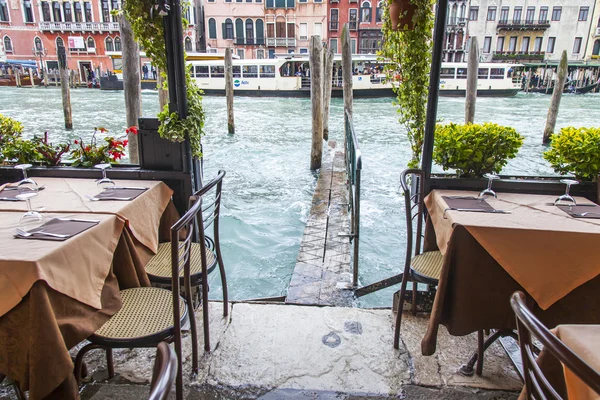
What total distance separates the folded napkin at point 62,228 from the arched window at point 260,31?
114ft

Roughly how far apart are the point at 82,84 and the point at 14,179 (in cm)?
3431

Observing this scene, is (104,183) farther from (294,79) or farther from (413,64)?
(294,79)

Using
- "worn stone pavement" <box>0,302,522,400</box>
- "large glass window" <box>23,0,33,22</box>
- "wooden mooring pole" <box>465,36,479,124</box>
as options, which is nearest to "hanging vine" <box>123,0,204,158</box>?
"worn stone pavement" <box>0,302,522,400</box>

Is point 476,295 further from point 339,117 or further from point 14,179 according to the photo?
point 339,117

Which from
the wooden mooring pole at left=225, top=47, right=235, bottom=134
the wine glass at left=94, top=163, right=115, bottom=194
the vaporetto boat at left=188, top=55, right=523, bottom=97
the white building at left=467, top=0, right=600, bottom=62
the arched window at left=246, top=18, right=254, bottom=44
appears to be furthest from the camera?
the arched window at left=246, top=18, right=254, bottom=44

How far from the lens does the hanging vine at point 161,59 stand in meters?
2.62

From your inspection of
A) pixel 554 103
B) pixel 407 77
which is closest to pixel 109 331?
pixel 407 77

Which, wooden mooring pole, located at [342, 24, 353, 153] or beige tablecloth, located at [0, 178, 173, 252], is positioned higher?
wooden mooring pole, located at [342, 24, 353, 153]

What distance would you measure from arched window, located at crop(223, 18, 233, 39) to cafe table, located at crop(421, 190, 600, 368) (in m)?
35.2

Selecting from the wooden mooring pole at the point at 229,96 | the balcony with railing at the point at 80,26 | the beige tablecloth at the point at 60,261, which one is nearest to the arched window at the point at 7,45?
the balcony with railing at the point at 80,26

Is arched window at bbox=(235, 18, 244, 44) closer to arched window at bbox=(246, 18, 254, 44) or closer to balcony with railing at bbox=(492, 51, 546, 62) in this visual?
arched window at bbox=(246, 18, 254, 44)

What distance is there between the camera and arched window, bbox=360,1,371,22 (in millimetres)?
33094

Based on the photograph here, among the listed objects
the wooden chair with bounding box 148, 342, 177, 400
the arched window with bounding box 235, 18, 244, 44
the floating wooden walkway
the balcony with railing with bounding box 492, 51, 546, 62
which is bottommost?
the floating wooden walkway

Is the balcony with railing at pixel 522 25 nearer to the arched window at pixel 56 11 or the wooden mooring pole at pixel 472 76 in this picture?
the wooden mooring pole at pixel 472 76
